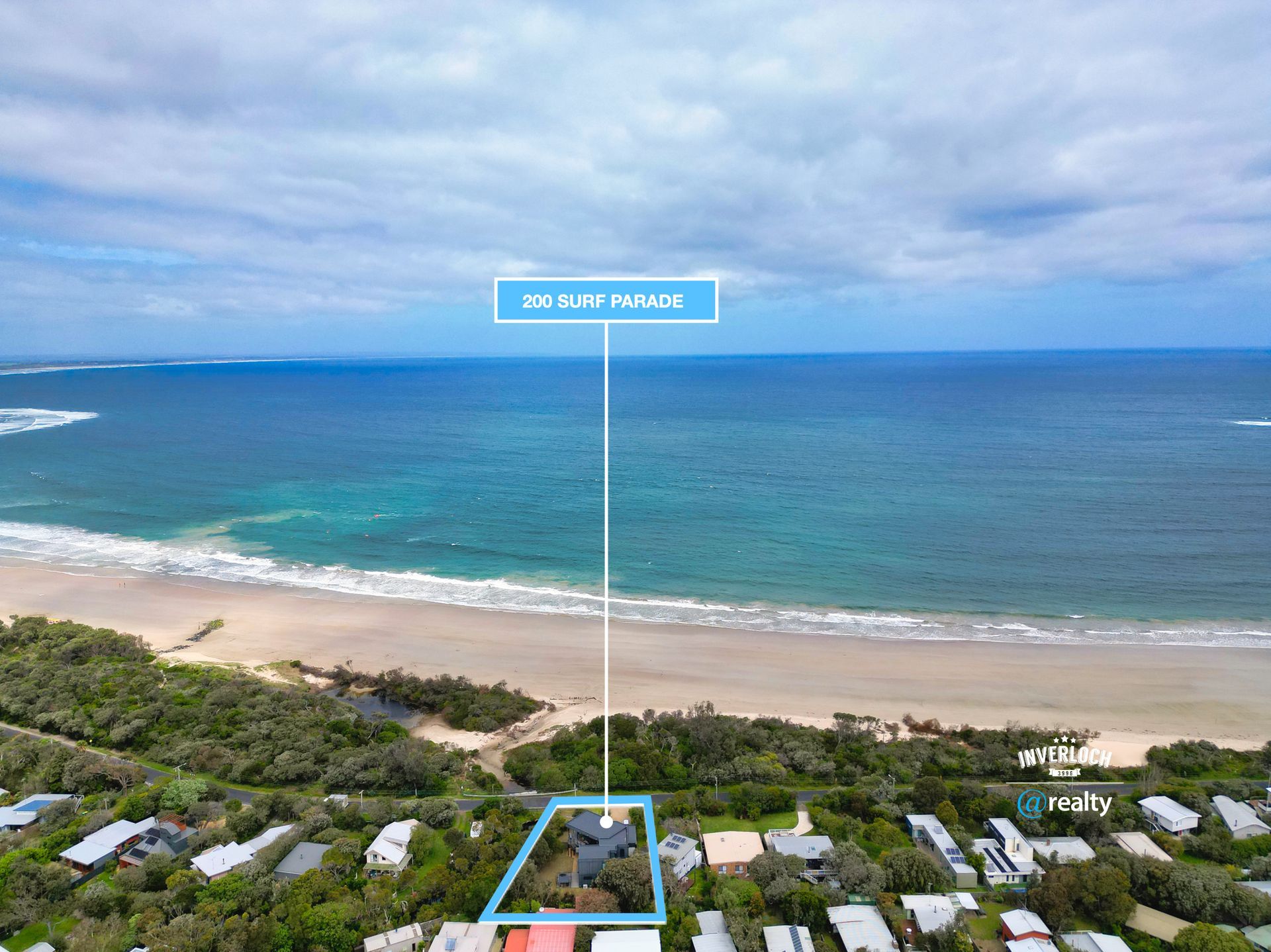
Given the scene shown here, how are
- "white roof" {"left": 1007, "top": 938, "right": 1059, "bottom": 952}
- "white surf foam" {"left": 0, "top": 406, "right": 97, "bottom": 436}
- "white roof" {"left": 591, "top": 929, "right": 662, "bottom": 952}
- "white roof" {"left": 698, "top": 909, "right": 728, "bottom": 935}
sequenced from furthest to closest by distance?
1. "white surf foam" {"left": 0, "top": 406, "right": 97, "bottom": 436}
2. "white roof" {"left": 698, "top": 909, "right": 728, "bottom": 935}
3. "white roof" {"left": 1007, "top": 938, "right": 1059, "bottom": 952}
4. "white roof" {"left": 591, "top": 929, "right": 662, "bottom": 952}

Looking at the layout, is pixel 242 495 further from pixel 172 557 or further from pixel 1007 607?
pixel 1007 607

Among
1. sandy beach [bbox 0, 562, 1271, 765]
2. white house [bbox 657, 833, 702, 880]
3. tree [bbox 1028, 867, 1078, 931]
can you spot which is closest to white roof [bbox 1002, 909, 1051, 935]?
tree [bbox 1028, 867, 1078, 931]

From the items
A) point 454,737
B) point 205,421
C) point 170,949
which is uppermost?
point 205,421

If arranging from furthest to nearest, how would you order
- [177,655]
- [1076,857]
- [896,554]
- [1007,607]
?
[896,554] → [1007,607] → [177,655] → [1076,857]

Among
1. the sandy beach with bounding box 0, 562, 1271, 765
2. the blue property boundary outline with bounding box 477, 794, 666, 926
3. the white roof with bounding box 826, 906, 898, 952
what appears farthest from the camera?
the sandy beach with bounding box 0, 562, 1271, 765

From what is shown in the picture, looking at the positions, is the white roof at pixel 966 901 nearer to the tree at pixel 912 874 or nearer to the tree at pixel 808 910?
the tree at pixel 912 874

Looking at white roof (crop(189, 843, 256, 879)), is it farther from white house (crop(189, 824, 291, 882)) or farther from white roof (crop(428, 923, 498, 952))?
white roof (crop(428, 923, 498, 952))

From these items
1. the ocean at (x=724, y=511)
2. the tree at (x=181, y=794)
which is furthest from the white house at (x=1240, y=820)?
the tree at (x=181, y=794)

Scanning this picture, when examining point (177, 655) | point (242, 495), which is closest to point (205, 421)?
point (242, 495)
